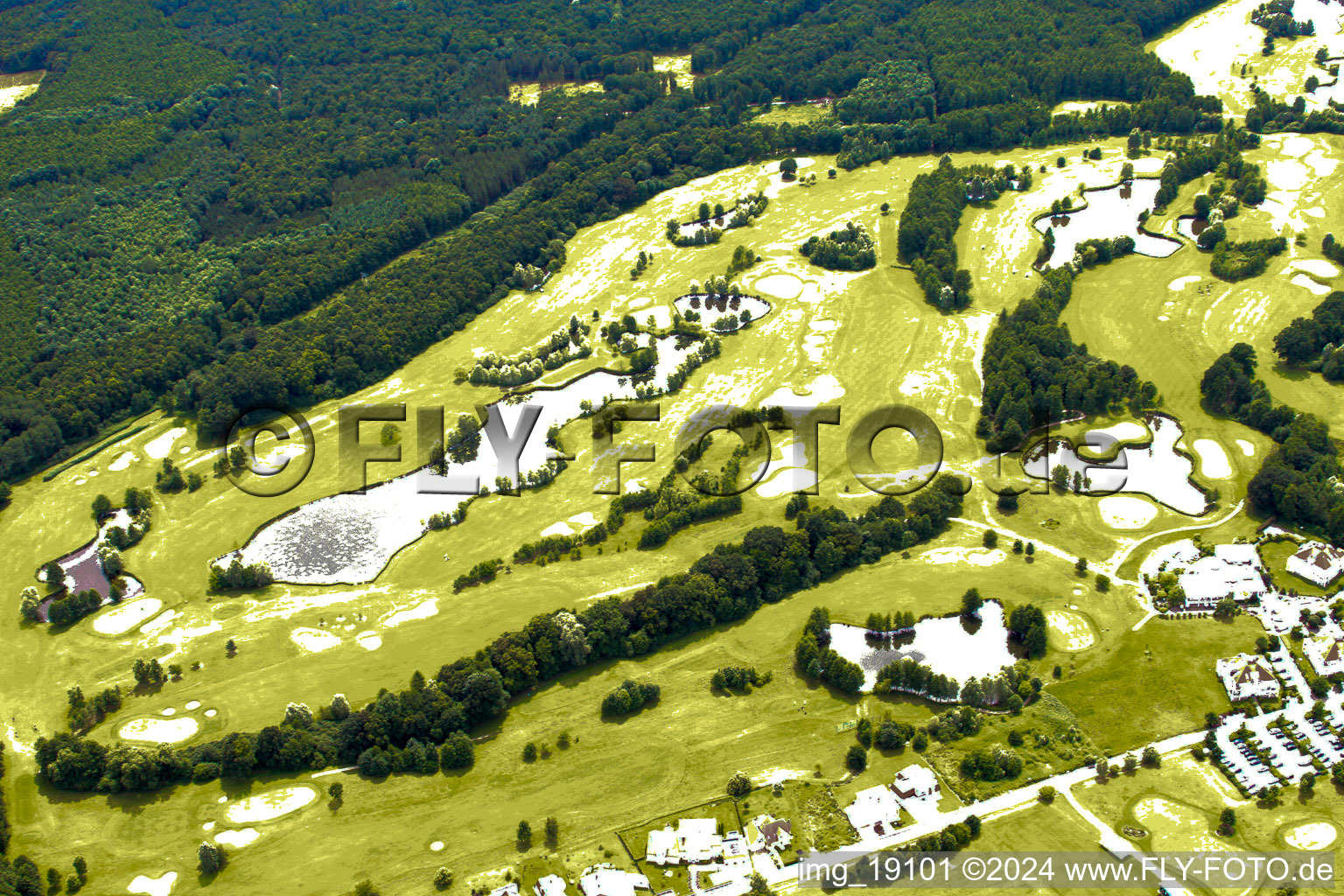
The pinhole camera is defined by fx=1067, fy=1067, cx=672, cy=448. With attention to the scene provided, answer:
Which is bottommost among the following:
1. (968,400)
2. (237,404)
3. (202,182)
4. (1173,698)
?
(1173,698)

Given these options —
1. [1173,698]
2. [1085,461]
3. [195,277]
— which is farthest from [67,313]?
[1173,698]

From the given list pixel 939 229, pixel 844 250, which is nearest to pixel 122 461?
pixel 844 250

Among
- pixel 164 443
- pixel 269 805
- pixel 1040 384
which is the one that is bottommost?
pixel 269 805

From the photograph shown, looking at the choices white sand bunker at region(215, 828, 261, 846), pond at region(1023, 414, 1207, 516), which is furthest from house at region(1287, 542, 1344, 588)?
white sand bunker at region(215, 828, 261, 846)

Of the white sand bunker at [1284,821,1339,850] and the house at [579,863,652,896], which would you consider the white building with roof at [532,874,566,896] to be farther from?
the white sand bunker at [1284,821,1339,850]

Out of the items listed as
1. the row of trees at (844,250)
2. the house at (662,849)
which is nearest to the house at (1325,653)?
the house at (662,849)

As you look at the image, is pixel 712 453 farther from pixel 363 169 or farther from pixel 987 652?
pixel 363 169

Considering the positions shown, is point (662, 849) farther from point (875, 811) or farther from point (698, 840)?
point (875, 811)
